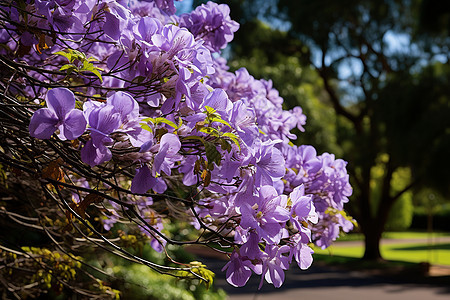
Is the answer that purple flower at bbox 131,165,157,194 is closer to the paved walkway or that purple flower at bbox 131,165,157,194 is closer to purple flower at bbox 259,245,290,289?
purple flower at bbox 259,245,290,289

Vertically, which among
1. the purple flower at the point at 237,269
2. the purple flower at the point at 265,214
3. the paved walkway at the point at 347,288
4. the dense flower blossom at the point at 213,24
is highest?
the dense flower blossom at the point at 213,24

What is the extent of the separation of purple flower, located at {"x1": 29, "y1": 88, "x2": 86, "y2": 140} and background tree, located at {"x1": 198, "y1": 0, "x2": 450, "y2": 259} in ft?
45.0

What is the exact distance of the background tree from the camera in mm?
13930

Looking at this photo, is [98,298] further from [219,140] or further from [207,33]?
[219,140]

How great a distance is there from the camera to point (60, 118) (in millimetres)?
1144

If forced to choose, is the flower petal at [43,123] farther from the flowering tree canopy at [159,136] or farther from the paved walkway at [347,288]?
the paved walkway at [347,288]

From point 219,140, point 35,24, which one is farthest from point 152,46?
point 35,24

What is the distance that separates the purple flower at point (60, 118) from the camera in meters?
1.12

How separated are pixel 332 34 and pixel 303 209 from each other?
16.6 m

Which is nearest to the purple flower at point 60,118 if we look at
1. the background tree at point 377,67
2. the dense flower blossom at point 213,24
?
the dense flower blossom at point 213,24

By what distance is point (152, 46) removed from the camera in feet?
4.61

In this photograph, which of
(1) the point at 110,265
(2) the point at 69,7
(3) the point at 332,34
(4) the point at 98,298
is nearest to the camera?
(2) the point at 69,7

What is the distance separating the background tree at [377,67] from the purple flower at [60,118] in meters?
13.7

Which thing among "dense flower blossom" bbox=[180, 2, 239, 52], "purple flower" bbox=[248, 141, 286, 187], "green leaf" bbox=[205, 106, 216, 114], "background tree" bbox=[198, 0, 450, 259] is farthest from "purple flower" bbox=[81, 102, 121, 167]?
"background tree" bbox=[198, 0, 450, 259]
